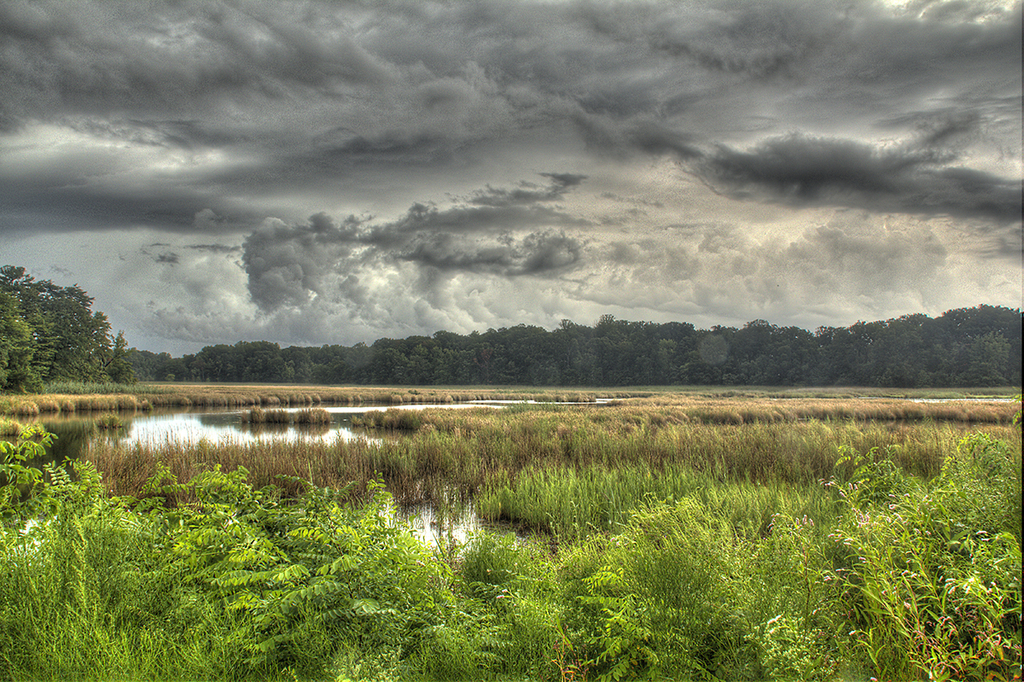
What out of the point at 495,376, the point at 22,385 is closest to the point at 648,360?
the point at 495,376

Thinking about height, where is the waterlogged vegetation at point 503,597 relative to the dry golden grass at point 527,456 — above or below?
above

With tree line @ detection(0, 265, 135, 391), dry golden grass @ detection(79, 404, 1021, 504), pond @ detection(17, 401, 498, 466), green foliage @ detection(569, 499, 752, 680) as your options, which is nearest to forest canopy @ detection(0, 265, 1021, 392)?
tree line @ detection(0, 265, 135, 391)

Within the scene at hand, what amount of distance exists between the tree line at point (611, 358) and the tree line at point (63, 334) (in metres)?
32.6

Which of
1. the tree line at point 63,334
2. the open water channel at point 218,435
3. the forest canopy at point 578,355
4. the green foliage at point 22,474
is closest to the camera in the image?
the green foliage at point 22,474

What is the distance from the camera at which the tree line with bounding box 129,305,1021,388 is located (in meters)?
93.1

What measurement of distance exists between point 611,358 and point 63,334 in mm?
100997

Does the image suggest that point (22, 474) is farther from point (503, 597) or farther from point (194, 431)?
point (194, 431)

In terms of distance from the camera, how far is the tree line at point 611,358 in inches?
3664

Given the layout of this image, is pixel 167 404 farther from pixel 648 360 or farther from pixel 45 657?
pixel 648 360

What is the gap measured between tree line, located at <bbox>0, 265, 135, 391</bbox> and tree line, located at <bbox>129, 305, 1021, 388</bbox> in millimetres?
32602

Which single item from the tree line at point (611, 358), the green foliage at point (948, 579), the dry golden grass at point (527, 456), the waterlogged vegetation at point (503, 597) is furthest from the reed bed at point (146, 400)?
the tree line at point (611, 358)

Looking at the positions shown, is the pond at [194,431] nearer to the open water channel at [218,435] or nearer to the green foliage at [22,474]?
the open water channel at [218,435]

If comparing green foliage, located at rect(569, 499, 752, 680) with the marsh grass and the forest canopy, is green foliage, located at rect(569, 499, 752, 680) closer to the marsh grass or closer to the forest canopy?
the marsh grass

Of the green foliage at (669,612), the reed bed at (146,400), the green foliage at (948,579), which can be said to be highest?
the green foliage at (948,579)
